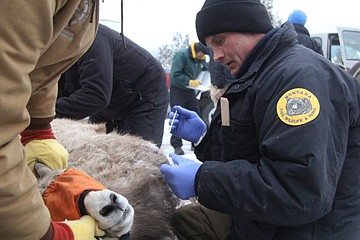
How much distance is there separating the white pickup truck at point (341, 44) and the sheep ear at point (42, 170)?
6.97 m

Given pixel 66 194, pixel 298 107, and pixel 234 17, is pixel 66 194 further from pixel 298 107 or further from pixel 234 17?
pixel 234 17

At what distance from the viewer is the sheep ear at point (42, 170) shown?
179cm

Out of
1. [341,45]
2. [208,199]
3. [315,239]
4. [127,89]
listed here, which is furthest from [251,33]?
[341,45]

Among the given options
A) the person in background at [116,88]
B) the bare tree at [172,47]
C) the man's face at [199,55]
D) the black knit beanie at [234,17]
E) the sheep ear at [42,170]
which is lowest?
the bare tree at [172,47]

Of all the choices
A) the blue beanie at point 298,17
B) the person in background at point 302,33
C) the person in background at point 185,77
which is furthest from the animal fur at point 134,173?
the person in background at point 185,77

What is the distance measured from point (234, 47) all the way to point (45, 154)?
85 centimetres

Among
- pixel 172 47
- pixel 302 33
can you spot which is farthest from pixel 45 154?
pixel 172 47

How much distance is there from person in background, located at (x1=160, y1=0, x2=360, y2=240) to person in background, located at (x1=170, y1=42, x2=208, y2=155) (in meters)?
4.70

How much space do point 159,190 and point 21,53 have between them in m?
1.13

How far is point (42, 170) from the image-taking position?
70.9 inches

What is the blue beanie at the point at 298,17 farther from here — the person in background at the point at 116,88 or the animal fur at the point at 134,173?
the animal fur at the point at 134,173

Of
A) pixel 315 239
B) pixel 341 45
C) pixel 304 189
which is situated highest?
pixel 304 189

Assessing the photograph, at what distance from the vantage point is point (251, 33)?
184 cm

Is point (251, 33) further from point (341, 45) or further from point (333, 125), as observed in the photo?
point (341, 45)
